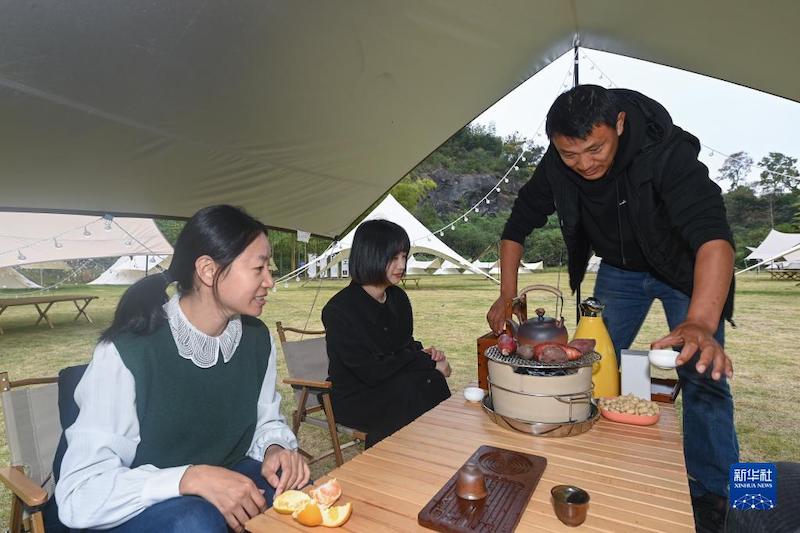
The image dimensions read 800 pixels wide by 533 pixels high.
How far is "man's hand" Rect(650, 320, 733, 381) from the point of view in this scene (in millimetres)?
1089

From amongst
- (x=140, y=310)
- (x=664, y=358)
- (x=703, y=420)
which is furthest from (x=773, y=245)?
(x=140, y=310)

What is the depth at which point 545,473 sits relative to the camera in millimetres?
1150

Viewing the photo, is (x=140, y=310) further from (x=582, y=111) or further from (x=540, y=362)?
(x=582, y=111)

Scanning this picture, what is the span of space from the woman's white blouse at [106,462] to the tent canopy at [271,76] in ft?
4.40

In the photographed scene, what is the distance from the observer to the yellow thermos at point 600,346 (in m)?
1.65

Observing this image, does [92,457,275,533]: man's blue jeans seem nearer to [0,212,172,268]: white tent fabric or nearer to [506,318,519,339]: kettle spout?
[506,318,519,339]: kettle spout

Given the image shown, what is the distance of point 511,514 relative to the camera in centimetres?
95

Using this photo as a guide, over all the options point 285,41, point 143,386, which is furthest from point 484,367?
point 285,41

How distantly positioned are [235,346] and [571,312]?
1003cm

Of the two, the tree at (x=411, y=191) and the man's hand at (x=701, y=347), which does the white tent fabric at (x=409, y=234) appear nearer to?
the man's hand at (x=701, y=347)

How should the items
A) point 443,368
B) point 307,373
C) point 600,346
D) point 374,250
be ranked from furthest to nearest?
1. point 307,373
2. point 443,368
3. point 374,250
4. point 600,346

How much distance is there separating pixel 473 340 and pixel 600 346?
612 cm

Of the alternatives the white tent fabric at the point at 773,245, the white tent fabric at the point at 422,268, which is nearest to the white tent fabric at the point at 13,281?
the white tent fabric at the point at 422,268
